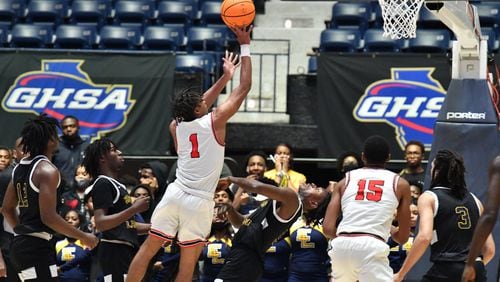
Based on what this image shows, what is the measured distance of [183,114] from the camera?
30.0 ft

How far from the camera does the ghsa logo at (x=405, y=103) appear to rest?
47.8ft

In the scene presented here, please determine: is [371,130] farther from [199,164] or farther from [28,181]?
[28,181]

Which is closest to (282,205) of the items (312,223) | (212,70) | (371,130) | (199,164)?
(199,164)

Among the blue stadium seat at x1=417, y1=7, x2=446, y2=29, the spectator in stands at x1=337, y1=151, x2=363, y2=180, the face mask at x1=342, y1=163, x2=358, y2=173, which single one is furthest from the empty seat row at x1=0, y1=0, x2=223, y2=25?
the face mask at x1=342, y1=163, x2=358, y2=173

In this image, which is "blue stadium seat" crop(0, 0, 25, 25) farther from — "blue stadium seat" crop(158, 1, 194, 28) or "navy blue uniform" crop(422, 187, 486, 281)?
"navy blue uniform" crop(422, 187, 486, 281)

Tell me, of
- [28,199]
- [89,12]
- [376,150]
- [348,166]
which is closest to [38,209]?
[28,199]

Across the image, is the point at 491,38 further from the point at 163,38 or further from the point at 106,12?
the point at 106,12

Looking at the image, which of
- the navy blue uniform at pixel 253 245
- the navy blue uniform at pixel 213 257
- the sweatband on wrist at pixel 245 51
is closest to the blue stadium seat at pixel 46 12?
the navy blue uniform at pixel 213 257

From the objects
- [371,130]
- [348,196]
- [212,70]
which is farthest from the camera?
[212,70]

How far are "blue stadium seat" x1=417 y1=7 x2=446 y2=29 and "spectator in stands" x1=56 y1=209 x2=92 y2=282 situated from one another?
7.15m

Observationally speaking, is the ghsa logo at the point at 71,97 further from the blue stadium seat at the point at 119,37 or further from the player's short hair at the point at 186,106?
the player's short hair at the point at 186,106

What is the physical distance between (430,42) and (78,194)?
20.3 ft

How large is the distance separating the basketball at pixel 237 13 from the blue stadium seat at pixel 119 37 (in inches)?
305

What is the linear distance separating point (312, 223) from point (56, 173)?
4.03m
